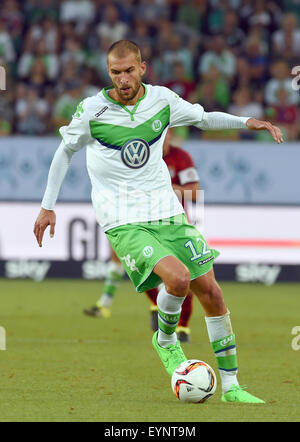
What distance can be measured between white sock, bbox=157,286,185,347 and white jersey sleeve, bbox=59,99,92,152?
3.55 ft

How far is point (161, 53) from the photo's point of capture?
1750cm

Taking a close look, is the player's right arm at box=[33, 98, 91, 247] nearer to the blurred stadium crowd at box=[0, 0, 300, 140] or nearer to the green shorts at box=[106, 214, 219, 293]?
the green shorts at box=[106, 214, 219, 293]

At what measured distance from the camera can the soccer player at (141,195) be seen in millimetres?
6348

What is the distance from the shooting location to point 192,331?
10305 mm

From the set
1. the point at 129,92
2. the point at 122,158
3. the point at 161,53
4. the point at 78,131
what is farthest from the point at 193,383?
the point at 161,53

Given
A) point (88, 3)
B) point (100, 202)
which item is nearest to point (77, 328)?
point (100, 202)

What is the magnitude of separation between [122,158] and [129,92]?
1.38 feet

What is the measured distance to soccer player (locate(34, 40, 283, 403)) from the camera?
635cm

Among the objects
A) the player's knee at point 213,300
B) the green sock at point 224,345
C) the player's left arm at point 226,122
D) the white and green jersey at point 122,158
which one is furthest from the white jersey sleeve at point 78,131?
the green sock at point 224,345

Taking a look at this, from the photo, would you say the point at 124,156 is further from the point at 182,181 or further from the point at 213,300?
the point at 182,181

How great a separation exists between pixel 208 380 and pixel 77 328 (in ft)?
14.2

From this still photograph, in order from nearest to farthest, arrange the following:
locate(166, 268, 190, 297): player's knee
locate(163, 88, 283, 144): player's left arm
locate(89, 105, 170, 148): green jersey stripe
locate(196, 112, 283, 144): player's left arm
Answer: locate(166, 268, 190, 297): player's knee
locate(196, 112, 283, 144): player's left arm
locate(89, 105, 170, 148): green jersey stripe
locate(163, 88, 283, 144): player's left arm

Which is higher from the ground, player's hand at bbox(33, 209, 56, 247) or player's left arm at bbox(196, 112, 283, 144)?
player's left arm at bbox(196, 112, 283, 144)

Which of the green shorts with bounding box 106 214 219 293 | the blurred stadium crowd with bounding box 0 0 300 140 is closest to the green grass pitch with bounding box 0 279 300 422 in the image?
the green shorts with bounding box 106 214 219 293
